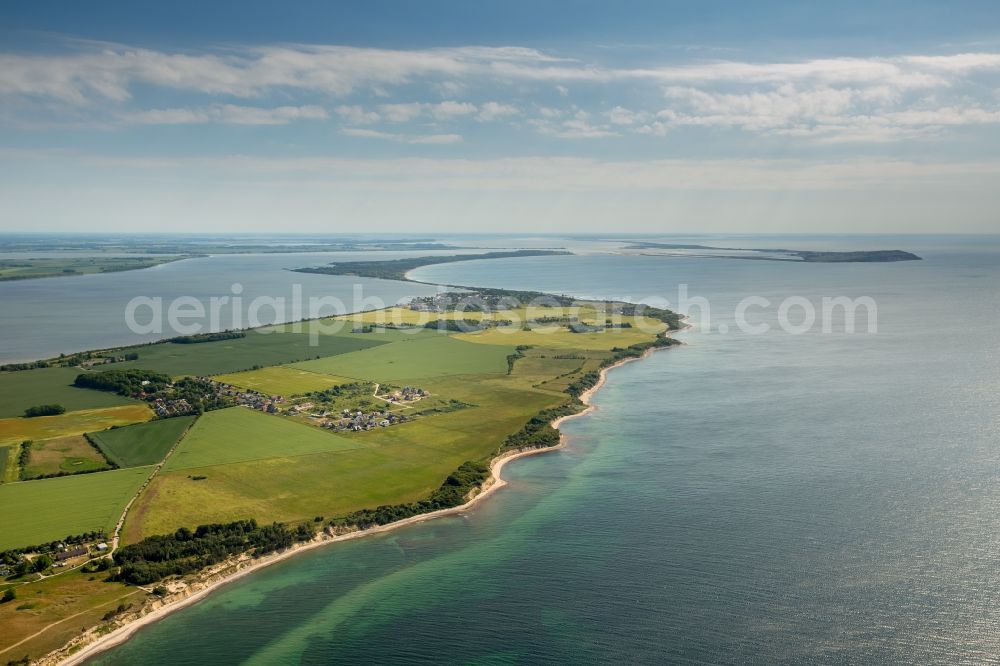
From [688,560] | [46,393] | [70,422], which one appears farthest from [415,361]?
[688,560]

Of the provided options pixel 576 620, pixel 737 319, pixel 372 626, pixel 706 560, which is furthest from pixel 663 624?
pixel 737 319

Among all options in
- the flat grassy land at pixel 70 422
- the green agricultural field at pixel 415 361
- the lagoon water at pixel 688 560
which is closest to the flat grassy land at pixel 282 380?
the green agricultural field at pixel 415 361

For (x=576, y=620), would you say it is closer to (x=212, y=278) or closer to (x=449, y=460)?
(x=449, y=460)

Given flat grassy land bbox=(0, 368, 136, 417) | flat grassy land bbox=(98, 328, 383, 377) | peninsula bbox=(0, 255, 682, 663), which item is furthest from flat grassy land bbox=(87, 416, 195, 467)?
flat grassy land bbox=(98, 328, 383, 377)

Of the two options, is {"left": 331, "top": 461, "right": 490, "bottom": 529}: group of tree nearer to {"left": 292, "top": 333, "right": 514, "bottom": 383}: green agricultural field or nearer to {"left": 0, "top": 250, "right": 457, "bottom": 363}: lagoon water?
{"left": 292, "top": 333, "right": 514, "bottom": 383}: green agricultural field

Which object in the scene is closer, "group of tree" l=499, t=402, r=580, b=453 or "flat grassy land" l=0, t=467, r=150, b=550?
"flat grassy land" l=0, t=467, r=150, b=550

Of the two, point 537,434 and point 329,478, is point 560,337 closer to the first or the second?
point 537,434
